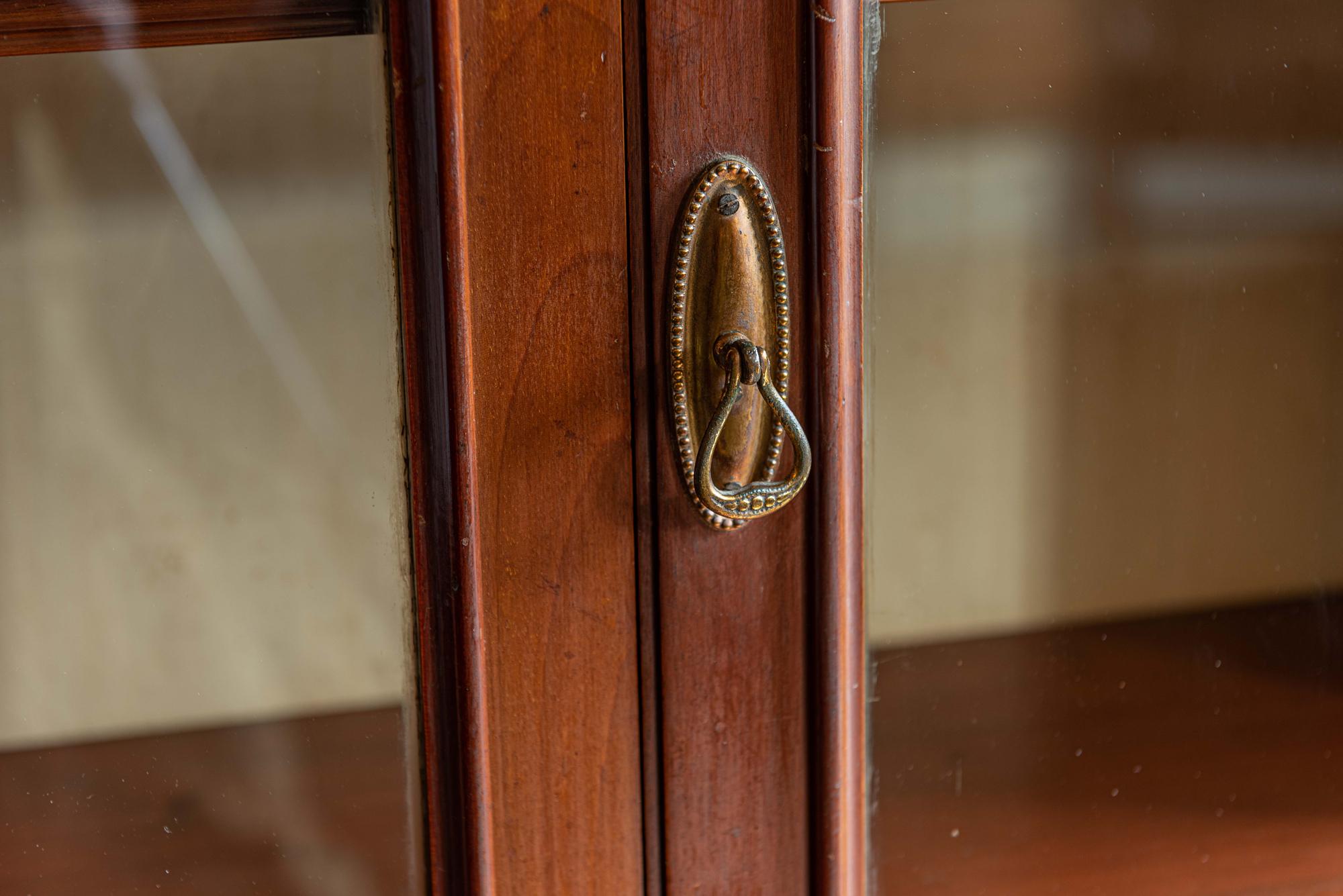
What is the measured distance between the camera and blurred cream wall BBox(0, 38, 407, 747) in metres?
0.39

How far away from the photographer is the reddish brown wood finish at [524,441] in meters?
0.38

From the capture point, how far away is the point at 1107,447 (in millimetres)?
474

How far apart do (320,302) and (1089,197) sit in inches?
12.6

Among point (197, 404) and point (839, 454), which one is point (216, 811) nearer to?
point (197, 404)

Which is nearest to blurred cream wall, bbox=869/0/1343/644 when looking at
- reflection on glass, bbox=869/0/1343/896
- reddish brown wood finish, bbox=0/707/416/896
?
reflection on glass, bbox=869/0/1343/896

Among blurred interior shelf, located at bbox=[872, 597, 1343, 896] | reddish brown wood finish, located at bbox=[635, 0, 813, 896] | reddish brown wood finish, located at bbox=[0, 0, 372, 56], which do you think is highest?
reddish brown wood finish, located at bbox=[0, 0, 372, 56]

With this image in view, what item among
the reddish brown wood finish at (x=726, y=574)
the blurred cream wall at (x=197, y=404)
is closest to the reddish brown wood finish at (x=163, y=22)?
the blurred cream wall at (x=197, y=404)

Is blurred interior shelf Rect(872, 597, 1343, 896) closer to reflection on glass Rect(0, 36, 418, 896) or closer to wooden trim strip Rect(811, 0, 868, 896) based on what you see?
wooden trim strip Rect(811, 0, 868, 896)

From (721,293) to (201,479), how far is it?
0.70 ft

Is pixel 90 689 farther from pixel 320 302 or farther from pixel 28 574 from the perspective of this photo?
pixel 320 302

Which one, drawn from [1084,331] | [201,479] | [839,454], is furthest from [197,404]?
[1084,331]

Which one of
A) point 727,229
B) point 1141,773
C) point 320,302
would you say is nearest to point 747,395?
point 727,229

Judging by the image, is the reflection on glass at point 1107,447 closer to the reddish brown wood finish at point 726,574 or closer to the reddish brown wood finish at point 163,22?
the reddish brown wood finish at point 726,574

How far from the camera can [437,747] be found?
42 cm
